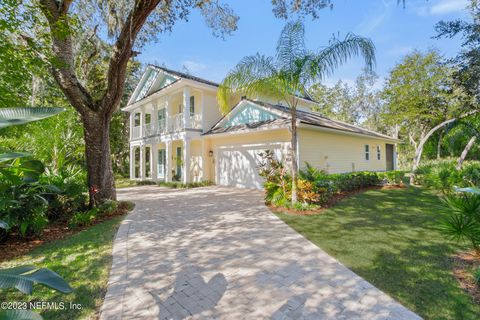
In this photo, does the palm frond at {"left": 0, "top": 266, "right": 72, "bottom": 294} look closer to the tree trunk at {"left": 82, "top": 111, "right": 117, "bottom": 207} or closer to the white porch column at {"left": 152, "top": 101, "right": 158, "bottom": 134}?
the tree trunk at {"left": 82, "top": 111, "right": 117, "bottom": 207}

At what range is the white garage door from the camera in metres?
14.0

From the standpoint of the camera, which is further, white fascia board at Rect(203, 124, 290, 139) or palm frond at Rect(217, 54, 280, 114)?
white fascia board at Rect(203, 124, 290, 139)

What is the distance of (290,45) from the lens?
8.25m

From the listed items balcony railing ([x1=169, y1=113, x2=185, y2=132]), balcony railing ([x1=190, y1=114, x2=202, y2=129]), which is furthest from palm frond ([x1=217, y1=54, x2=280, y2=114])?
balcony railing ([x1=169, y1=113, x2=185, y2=132])

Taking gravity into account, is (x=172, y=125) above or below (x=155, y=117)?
below

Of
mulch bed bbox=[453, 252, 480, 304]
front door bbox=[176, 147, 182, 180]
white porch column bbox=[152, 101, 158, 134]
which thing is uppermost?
white porch column bbox=[152, 101, 158, 134]

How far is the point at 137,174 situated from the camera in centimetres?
2569

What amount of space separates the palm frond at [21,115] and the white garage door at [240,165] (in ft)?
38.1

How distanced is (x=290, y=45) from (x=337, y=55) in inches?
61.9

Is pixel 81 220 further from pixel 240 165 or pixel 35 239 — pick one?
pixel 240 165

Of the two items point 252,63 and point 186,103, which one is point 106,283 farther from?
point 186,103

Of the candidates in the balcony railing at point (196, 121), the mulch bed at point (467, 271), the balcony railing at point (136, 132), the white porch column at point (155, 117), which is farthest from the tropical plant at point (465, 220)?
the balcony railing at point (136, 132)

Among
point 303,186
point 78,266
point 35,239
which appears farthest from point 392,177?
point 35,239

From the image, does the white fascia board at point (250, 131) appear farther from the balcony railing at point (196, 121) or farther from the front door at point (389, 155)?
the front door at point (389, 155)
